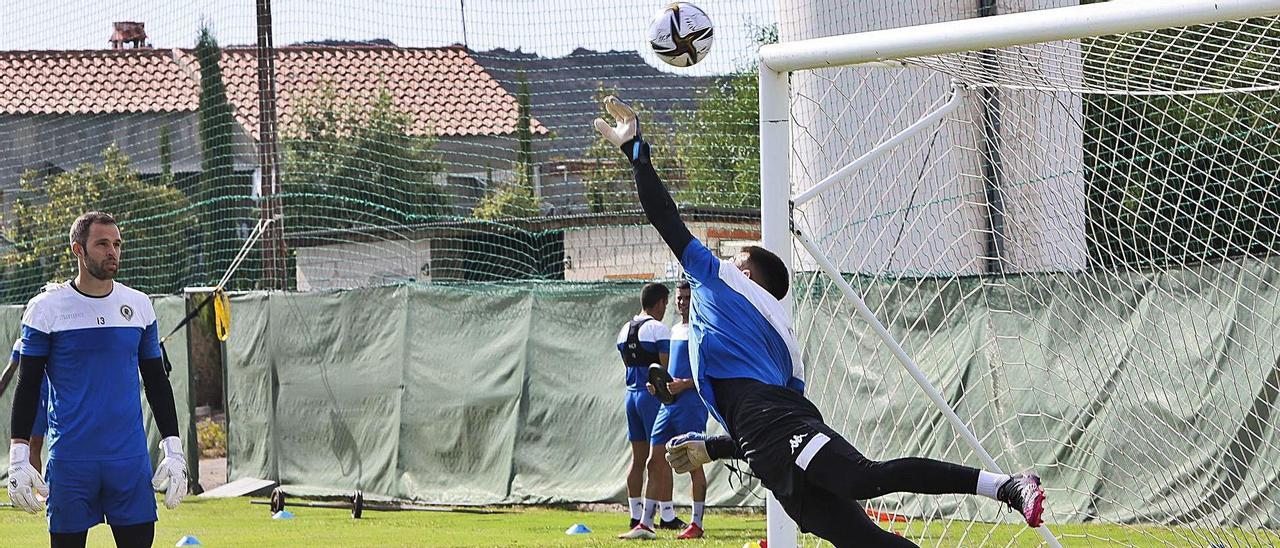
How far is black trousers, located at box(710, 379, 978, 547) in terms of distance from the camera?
→ 5836mm

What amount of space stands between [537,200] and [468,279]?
247cm

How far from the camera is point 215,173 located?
2036cm

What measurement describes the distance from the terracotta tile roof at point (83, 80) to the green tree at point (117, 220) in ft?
3.35

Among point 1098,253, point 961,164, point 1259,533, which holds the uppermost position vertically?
point 961,164

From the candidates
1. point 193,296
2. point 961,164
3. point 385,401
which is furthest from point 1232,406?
point 193,296

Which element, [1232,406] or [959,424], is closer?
[959,424]

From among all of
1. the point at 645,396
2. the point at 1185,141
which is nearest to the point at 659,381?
the point at 645,396

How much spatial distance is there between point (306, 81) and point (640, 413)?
12.8 meters

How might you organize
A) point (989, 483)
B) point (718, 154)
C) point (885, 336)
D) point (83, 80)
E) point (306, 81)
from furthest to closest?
point (306, 81), point (83, 80), point (718, 154), point (885, 336), point (989, 483)

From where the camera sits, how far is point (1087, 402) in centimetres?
1105

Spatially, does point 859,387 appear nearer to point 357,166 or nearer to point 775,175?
point 775,175

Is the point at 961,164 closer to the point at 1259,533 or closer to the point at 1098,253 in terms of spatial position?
the point at 1098,253

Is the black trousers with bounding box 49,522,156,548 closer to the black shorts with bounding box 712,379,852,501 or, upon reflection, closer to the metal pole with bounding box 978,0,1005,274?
the black shorts with bounding box 712,379,852,501

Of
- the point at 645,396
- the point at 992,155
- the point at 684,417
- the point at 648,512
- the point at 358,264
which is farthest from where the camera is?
the point at 358,264
